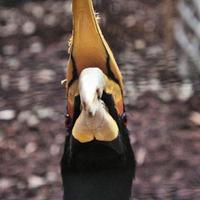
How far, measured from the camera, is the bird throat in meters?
1.11

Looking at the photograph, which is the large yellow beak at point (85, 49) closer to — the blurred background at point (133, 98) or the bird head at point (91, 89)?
the bird head at point (91, 89)

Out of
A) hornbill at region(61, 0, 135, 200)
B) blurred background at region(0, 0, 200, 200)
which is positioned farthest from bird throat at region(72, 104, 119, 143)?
blurred background at region(0, 0, 200, 200)

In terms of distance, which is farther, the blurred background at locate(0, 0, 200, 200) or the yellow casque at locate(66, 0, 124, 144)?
the blurred background at locate(0, 0, 200, 200)

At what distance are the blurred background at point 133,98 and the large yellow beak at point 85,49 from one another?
581 mm

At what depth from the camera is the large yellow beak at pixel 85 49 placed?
117 cm

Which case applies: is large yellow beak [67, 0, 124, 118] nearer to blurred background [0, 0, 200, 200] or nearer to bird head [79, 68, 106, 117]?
bird head [79, 68, 106, 117]

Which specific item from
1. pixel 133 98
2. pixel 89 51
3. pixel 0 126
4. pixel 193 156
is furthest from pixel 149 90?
pixel 89 51

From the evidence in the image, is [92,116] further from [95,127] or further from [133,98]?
[133,98]

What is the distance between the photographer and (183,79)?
1.94 meters

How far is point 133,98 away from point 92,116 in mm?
845

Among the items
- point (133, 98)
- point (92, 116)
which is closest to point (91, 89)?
point (92, 116)

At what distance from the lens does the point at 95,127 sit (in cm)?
112

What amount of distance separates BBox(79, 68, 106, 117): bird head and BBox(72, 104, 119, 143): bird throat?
17 millimetres

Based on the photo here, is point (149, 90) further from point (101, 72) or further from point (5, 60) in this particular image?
point (101, 72)
